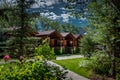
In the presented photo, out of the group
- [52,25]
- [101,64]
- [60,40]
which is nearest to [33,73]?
[101,64]

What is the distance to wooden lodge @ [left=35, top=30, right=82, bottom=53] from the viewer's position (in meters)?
49.2

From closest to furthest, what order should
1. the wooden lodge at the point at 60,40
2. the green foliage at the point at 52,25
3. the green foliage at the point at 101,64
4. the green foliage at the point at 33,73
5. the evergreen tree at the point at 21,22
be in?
the green foliage at the point at 33,73 → the green foliage at the point at 101,64 → the evergreen tree at the point at 21,22 → the wooden lodge at the point at 60,40 → the green foliage at the point at 52,25

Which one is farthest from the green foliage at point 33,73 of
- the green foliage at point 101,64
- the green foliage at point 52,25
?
the green foliage at point 52,25

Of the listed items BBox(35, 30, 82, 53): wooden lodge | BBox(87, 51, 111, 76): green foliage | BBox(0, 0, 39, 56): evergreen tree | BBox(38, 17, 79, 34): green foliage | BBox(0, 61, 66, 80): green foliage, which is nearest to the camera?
BBox(0, 61, 66, 80): green foliage

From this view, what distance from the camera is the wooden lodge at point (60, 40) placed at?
49156mm

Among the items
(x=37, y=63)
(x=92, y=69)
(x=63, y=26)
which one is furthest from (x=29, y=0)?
(x=63, y=26)

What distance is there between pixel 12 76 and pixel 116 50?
1412 centimetres

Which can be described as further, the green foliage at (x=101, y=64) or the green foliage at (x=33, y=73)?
the green foliage at (x=101, y=64)

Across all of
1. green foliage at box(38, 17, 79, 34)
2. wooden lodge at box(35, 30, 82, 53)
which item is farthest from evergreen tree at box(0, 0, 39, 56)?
green foliage at box(38, 17, 79, 34)

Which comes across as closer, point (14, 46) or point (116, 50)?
point (116, 50)

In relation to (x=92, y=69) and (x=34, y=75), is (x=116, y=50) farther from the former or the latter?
(x=34, y=75)

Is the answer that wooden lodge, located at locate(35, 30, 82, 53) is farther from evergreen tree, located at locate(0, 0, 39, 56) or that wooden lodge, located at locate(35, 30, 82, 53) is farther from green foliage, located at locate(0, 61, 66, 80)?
green foliage, located at locate(0, 61, 66, 80)

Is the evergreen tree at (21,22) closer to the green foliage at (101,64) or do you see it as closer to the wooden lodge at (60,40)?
the green foliage at (101,64)

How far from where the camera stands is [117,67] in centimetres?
1884
